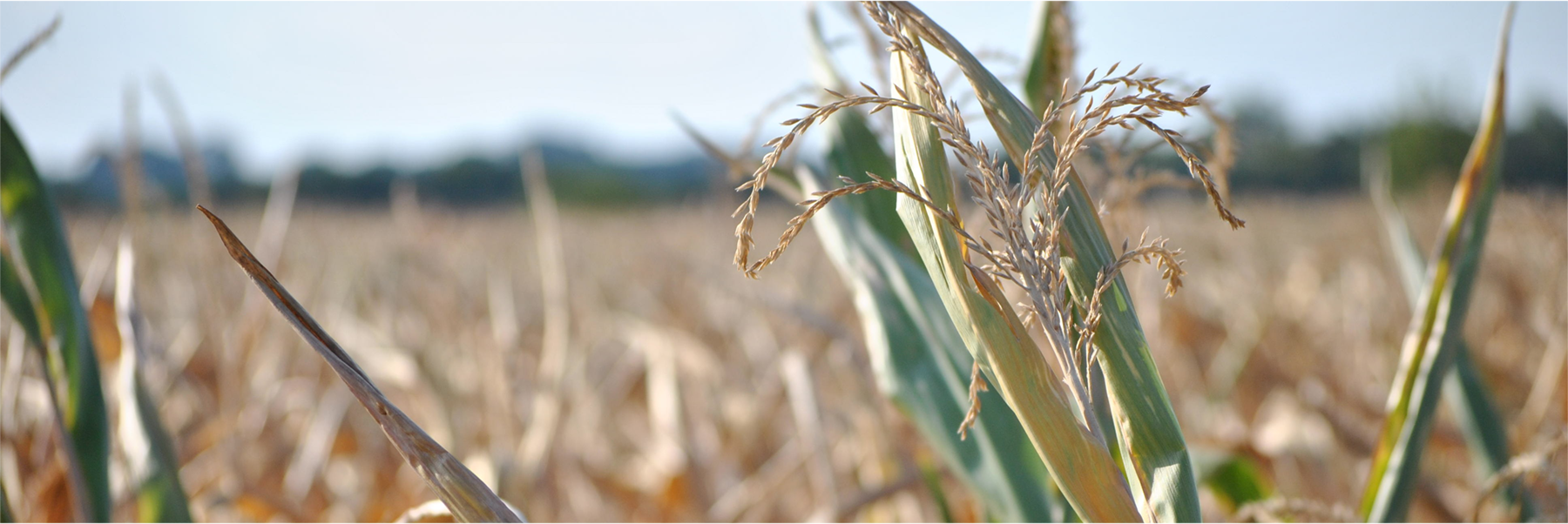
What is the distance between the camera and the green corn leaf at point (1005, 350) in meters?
0.23

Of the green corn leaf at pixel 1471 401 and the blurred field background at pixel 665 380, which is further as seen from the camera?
the blurred field background at pixel 665 380

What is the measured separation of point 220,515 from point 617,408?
105cm

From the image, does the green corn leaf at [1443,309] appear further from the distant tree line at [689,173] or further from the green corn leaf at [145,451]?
the distant tree line at [689,173]

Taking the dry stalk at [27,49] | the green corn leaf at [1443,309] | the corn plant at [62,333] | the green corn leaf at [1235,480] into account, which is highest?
the dry stalk at [27,49]

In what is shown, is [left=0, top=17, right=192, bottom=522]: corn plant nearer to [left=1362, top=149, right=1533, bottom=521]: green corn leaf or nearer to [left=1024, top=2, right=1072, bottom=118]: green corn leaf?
[left=1024, top=2, right=1072, bottom=118]: green corn leaf

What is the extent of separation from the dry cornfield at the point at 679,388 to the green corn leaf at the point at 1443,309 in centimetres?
16

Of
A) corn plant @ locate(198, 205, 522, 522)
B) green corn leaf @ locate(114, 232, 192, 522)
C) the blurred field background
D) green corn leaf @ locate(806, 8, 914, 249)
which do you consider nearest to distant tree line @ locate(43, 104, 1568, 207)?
the blurred field background

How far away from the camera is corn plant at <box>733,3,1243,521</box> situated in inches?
8.6

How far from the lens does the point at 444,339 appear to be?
4.30ft

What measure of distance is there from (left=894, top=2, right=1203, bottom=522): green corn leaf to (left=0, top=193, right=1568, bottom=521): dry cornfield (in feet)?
0.62

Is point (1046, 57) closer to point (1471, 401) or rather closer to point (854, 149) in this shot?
point (854, 149)

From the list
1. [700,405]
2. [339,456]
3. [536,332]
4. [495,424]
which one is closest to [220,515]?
[495,424]

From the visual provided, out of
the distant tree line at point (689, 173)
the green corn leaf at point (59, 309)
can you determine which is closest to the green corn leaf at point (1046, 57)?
the green corn leaf at point (59, 309)

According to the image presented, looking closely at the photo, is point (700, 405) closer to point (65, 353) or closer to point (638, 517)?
point (638, 517)
